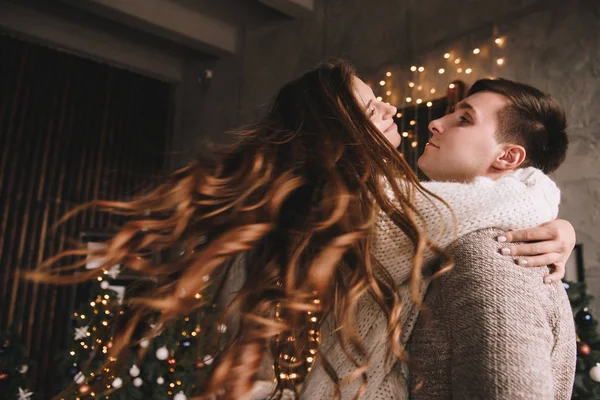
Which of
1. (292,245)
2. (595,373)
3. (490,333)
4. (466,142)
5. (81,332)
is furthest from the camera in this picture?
(81,332)

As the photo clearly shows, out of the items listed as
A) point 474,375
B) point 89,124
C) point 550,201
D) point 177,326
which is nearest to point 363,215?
point 474,375

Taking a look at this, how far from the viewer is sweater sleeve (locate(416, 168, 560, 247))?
3.13 ft

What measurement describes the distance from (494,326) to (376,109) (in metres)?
0.79

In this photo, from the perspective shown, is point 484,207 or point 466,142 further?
point 466,142

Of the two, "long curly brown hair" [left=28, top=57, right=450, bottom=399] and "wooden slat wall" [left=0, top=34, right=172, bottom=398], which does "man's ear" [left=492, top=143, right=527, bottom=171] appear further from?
"wooden slat wall" [left=0, top=34, right=172, bottom=398]

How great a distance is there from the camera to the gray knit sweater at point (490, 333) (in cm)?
78

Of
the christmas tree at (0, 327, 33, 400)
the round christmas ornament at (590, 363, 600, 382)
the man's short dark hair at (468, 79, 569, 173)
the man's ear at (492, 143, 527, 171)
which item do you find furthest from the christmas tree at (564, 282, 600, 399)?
the christmas tree at (0, 327, 33, 400)

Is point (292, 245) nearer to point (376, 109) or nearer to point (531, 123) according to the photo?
point (376, 109)

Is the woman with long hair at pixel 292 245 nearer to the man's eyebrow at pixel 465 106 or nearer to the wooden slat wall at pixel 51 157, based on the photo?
the man's eyebrow at pixel 465 106

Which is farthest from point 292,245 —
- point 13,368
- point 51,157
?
point 51,157

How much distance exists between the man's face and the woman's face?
0.43ft

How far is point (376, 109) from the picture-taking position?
1414 millimetres

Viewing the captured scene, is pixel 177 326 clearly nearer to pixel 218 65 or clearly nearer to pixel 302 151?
pixel 302 151

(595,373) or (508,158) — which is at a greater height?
(508,158)
